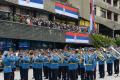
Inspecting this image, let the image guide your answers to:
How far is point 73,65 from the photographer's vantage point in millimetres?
23984

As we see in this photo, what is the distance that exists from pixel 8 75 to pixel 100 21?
164 ft

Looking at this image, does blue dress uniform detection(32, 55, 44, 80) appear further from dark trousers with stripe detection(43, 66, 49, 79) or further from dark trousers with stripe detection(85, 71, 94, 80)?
dark trousers with stripe detection(85, 71, 94, 80)

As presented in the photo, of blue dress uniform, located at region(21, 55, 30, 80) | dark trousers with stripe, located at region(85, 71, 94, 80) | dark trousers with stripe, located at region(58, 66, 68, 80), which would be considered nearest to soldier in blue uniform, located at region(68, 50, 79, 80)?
dark trousers with stripe, located at region(58, 66, 68, 80)

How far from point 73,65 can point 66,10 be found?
101 ft

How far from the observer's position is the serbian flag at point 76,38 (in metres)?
50.1

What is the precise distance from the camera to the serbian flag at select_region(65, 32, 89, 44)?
164 feet

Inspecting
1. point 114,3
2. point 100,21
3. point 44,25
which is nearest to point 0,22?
point 44,25

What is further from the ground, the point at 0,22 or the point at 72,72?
the point at 0,22

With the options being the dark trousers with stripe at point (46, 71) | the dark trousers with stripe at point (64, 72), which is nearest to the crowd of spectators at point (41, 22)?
the dark trousers with stripe at point (46, 71)

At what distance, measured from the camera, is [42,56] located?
2434cm

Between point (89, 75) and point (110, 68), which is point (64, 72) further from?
point (110, 68)

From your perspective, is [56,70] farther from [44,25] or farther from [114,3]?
[114,3]

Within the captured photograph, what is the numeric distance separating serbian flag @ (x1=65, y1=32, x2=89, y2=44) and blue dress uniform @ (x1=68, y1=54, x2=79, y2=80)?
25.2m

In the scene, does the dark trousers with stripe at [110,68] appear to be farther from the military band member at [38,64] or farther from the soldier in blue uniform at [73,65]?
the military band member at [38,64]
